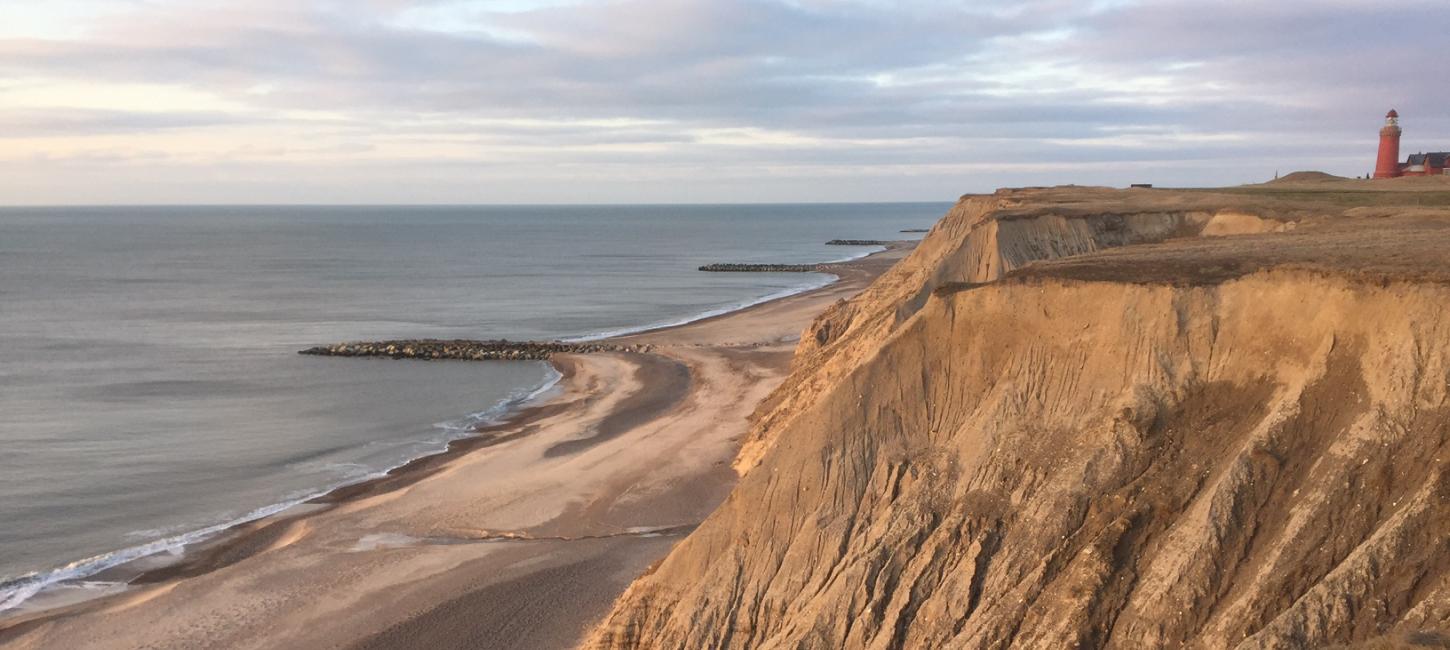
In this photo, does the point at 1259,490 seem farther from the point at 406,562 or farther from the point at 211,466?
the point at 211,466

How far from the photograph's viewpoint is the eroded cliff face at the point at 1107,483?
47.6 ft

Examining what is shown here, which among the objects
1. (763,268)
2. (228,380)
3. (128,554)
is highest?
(763,268)

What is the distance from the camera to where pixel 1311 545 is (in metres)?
14.5

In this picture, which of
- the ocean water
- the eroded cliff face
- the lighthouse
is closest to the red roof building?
the lighthouse

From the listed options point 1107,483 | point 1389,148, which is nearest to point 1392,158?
point 1389,148

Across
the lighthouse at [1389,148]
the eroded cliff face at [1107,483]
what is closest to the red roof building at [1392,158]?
the lighthouse at [1389,148]

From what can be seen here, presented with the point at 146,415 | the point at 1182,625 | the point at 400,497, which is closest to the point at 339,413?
the point at 146,415

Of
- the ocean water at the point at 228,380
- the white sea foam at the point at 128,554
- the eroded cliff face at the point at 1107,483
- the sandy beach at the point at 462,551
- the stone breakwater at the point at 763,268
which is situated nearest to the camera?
the eroded cliff face at the point at 1107,483

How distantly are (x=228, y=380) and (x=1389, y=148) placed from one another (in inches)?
2685

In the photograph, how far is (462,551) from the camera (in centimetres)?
2803

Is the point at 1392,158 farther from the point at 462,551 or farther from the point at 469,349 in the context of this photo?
the point at 462,551

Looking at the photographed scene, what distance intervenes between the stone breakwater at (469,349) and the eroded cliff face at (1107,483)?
141ft

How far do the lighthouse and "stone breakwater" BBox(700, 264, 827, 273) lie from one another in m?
59.3

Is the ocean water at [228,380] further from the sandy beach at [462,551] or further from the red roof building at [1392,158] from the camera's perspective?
the red roof building at [1392,158]
